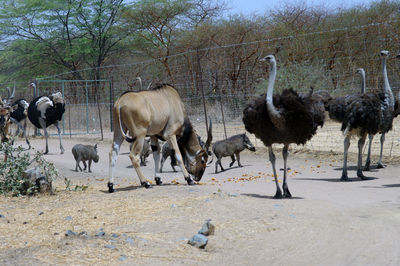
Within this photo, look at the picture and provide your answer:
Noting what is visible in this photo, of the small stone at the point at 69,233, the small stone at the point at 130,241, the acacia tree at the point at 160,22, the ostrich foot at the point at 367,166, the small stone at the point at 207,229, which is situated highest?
the acacia tree at the point at 160,22

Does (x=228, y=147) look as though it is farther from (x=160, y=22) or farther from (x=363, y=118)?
(x=160, y=22)

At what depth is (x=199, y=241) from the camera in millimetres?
5629

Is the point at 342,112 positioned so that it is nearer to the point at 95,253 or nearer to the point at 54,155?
the point at 95,253

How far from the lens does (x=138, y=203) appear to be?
801 centimetres

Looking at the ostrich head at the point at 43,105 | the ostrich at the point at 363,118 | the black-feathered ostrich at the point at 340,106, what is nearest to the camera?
the ostrich at the point at 363,118

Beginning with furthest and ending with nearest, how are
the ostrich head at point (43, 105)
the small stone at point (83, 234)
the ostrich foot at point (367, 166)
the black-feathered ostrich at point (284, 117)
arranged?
the ostrich head at point (43, 105) < the ostrich foot at point (367, 166) < the black-feathered ostrich at point (284, 117) < the small stone at point (83, 234)

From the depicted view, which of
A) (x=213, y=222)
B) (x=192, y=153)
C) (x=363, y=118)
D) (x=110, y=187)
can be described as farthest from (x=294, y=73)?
(x=213, y=222)

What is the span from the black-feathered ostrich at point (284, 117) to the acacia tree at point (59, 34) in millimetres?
26342

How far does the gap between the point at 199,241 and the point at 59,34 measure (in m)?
32.6

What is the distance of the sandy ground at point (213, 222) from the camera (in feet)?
17.6

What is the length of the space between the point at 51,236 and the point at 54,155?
10998 mm

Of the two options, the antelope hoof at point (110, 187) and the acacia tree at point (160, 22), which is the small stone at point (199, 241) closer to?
the antelope hoof at point (110, 187)

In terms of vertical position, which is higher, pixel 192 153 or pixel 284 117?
pixel 284 117

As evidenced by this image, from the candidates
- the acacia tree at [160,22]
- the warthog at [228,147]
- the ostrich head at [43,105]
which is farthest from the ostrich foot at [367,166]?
the acacia tree at [160,22]
